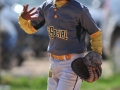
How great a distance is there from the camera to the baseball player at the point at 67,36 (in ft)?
14.2

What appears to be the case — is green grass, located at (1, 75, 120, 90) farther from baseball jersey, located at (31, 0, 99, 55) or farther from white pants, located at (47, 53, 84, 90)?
baseball jersey, located at (31, 0, 99, 55)

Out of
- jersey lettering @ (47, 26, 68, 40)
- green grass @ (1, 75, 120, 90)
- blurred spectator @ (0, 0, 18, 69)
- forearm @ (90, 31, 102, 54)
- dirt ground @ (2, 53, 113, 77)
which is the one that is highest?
jersey lettering @ (47, 26, 68, 40)

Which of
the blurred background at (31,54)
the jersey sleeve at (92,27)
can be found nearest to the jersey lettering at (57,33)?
the jersey sleeve at (92,27)

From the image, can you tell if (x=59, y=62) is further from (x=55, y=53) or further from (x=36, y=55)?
(x=36, y=55)

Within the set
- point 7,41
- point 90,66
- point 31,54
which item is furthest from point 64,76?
point 31,54

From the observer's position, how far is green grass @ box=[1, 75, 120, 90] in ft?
25.7

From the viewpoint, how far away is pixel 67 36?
173 inches

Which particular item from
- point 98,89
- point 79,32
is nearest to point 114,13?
point 98,89

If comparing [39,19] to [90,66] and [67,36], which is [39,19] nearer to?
[67,36]

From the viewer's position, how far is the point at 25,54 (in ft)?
31.6

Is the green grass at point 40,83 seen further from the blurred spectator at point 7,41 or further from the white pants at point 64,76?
Answer: the white pants at point 64,76

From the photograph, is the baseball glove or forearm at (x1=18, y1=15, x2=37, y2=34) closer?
the baseball glove

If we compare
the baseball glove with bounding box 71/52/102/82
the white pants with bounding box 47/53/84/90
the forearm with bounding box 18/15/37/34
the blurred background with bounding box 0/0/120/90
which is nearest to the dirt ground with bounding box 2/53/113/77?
the blurred background with bounding box 0/0/120/90

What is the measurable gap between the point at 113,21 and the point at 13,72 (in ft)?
6.75
